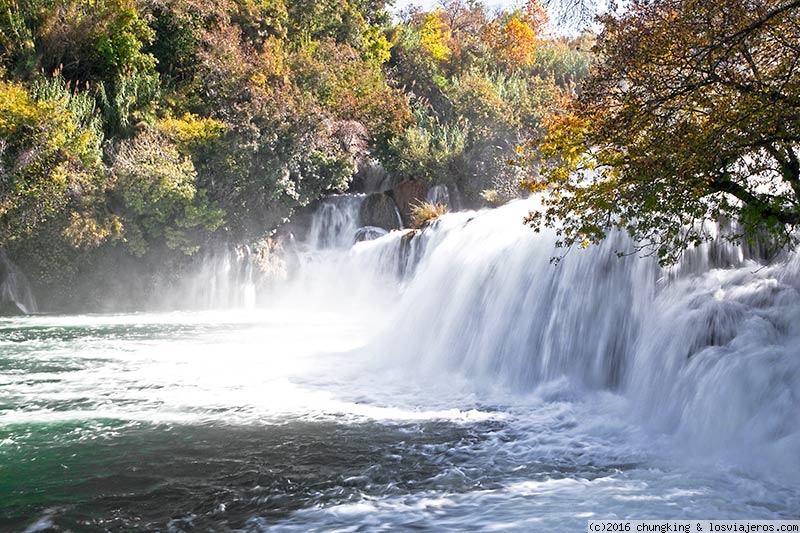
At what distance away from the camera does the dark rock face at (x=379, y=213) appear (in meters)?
24.9

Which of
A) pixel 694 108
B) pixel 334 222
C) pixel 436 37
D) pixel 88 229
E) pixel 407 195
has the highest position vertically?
pixel 436 37

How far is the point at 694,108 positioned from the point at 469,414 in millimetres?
4132

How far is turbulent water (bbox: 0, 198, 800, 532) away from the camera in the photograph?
486 cm

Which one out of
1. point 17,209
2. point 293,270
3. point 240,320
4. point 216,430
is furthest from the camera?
point 293,270

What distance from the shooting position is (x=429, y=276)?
14.3 meters

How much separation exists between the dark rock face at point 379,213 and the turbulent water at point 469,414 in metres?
12.0

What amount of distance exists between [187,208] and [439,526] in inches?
706

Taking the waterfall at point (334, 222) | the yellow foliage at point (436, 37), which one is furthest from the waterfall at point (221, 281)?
the yellow foliage at point (436, 37)

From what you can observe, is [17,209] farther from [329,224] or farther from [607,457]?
[607,457]

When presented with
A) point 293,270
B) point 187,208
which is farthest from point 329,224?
point 187,208

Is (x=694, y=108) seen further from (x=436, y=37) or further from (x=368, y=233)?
(x=436, y=37)

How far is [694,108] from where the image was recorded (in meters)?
6.58

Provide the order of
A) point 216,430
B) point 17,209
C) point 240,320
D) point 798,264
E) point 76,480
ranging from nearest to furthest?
point 76,480 < point 216,430 < point 798,264 < point 17,209 < point 240,320

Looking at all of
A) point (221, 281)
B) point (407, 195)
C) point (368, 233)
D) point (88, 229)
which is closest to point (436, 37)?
point (407, 195)
